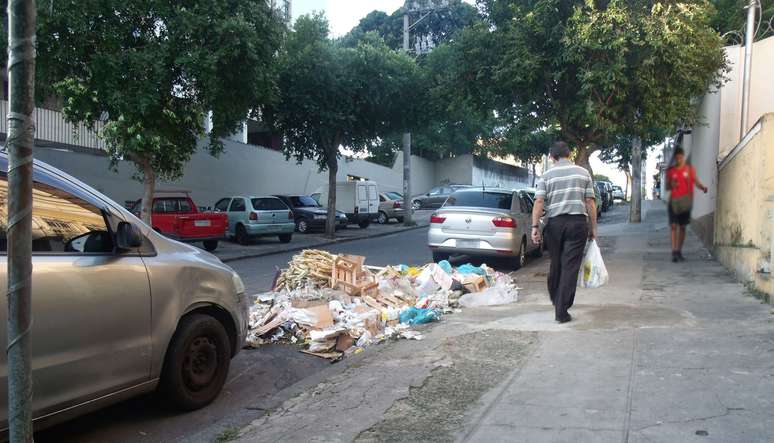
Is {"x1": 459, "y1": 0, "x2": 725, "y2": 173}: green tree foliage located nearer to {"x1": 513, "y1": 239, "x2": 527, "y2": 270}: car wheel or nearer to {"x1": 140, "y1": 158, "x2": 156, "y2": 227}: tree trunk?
{"x1": 513, "y1": 239, "x2": 527, "y2": 270}: car wheel

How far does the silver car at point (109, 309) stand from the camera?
3.50m

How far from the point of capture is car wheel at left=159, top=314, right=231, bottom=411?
437 cm

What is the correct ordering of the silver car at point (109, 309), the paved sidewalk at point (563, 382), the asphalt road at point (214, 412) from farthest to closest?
the asphalt road at point (214, 412) → the paved sidewalk at point (563, 382) → the silver car at point (109, 309)

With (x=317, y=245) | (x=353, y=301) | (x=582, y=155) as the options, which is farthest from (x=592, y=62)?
(x=317, y=245)

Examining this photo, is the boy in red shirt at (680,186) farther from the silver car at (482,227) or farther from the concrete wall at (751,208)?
the silver car at (482,227)

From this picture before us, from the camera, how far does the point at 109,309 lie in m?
3.84

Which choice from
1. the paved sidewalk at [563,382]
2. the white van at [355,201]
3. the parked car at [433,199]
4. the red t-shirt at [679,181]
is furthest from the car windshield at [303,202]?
Result: the paved sidewalk at [563,382]

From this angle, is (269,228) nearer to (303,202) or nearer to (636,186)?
(303,202)

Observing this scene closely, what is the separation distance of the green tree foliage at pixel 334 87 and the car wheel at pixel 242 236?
3792 mm

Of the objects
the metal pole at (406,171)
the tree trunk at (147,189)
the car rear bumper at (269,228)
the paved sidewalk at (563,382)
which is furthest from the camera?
the metal pole at (406,171)

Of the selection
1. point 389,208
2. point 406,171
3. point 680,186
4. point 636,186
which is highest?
point 406,171

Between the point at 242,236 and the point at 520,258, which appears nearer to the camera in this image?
the point at 520,258

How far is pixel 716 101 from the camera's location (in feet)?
44.7

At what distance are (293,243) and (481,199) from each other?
29.2ft
